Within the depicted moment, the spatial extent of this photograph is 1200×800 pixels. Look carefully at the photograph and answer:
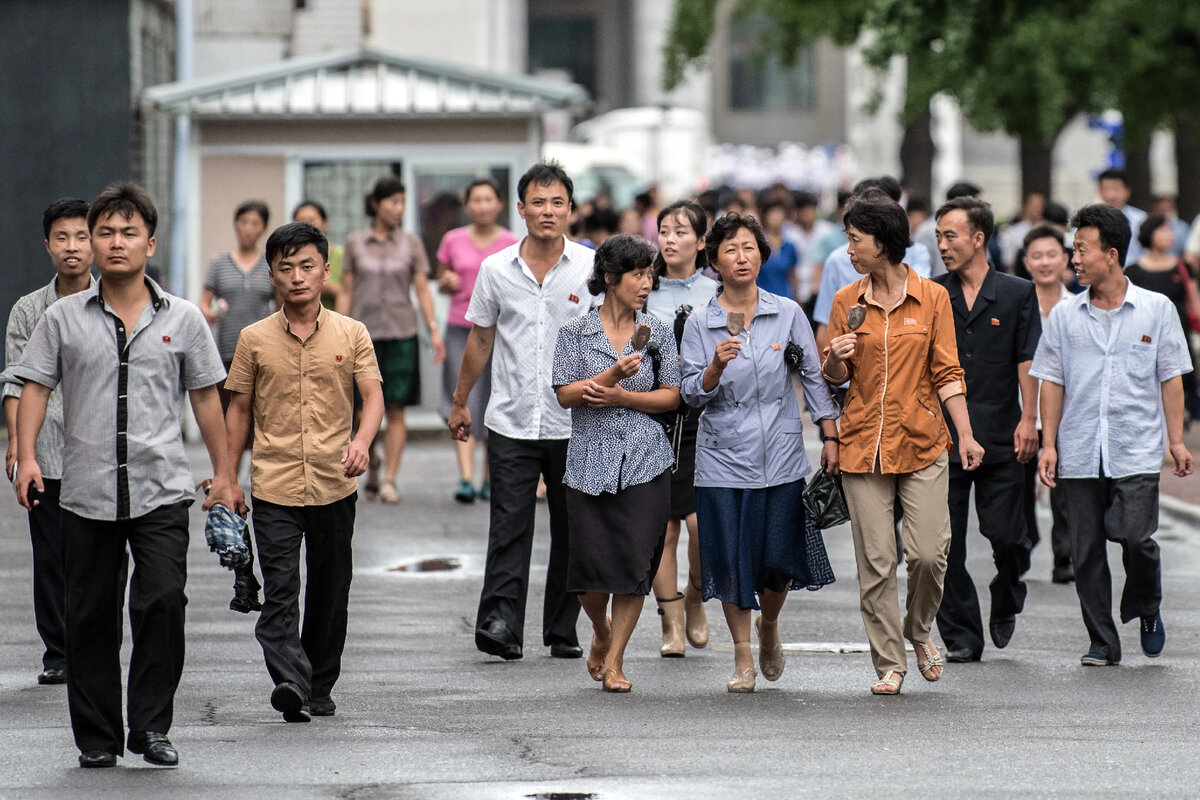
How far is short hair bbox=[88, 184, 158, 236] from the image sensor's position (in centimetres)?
680

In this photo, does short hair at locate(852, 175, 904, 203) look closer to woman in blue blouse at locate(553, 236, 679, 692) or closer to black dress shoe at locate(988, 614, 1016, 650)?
black dress shoe at locate(988, 614, 1016, 650)

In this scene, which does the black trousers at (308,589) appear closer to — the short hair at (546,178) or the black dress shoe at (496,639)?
the black dress shoe at (496,639)

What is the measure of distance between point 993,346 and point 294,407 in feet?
9.96

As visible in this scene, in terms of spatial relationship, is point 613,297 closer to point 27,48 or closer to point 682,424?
point 682,424

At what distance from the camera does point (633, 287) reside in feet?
26.8

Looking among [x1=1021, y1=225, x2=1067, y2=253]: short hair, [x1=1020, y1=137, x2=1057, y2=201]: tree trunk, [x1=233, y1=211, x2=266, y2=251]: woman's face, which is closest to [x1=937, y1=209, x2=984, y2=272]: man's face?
[x1=1021, y1=225, x2=1067, y2=253]: short hair

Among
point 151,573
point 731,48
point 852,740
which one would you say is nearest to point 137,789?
point 151,573

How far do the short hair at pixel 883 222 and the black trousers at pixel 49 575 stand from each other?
3173 millimetres

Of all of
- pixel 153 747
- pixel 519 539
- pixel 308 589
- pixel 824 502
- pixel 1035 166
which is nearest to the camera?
pixel 153 747

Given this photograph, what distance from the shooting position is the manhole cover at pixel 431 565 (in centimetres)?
1145

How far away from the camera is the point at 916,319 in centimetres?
809

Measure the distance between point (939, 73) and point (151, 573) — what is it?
48.9 feet

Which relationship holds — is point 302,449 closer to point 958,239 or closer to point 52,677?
point 52,677

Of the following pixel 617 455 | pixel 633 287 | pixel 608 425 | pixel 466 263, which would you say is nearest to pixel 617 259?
pixel 633 287
